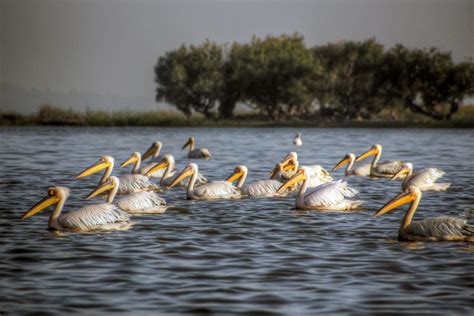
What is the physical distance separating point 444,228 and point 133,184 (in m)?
6.21

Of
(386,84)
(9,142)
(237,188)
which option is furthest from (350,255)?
(386,84)

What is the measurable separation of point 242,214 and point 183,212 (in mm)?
820

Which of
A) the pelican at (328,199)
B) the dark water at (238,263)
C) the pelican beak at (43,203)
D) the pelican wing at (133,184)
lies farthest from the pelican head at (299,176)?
the pelican beak at (43,203)

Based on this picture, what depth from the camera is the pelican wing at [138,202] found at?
1129 cm

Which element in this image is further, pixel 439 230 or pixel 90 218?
pixel 90 218

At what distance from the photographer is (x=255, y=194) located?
1335cm

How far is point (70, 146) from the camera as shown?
96.5 feet

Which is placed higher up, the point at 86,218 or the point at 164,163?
the point at 164,163

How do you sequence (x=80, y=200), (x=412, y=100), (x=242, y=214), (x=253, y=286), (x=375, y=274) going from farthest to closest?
(x=412, y=100) → (x=80, y=200) → (x=242, y=214) → (x=375, y=274) → (x=253, y=286)

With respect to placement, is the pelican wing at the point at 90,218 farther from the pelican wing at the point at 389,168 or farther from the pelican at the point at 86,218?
the pelican wing at the point at 389,168

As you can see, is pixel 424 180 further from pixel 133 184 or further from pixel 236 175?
pixel 133 184

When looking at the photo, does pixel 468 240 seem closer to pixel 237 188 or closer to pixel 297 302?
pixel 297 302

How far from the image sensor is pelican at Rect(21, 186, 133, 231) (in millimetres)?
9812

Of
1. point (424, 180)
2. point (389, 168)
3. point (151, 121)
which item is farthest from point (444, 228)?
point (151, 121)
